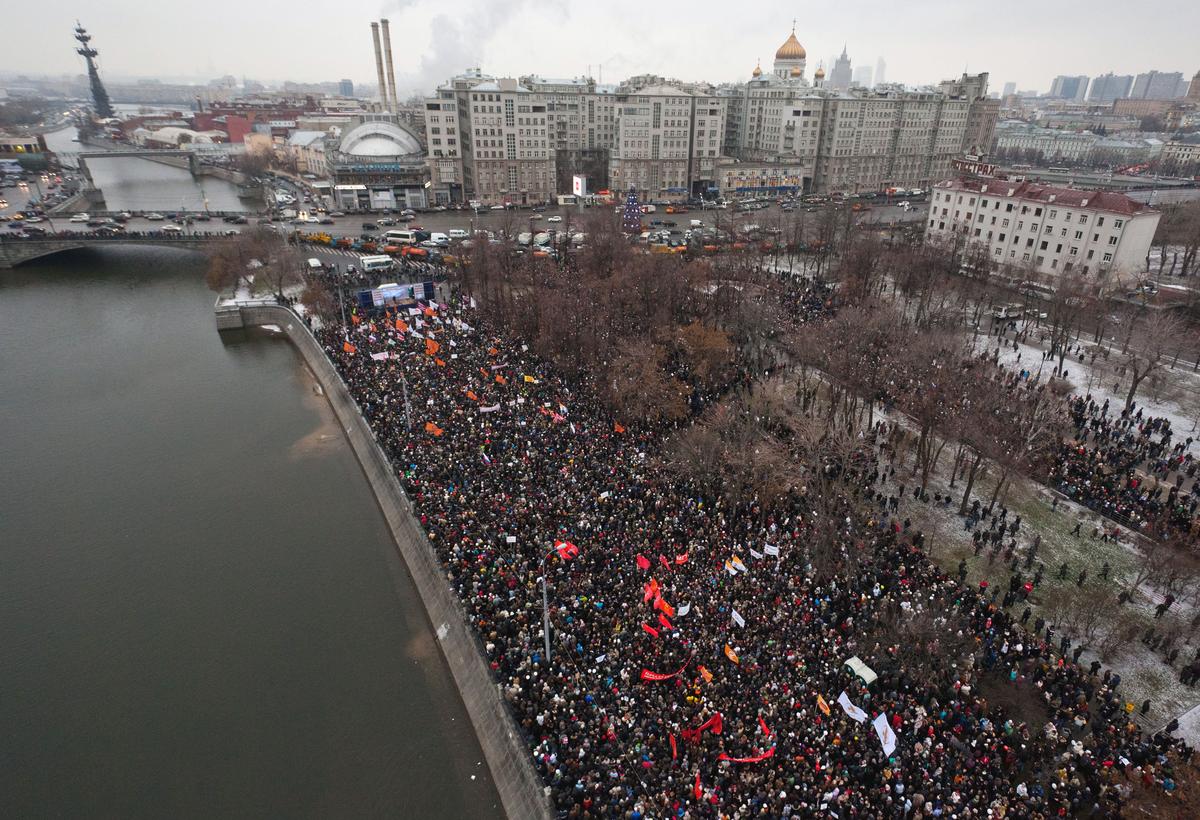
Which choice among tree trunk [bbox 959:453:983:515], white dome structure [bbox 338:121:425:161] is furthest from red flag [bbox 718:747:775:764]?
white dome structure [bbox 338:121:425:161]

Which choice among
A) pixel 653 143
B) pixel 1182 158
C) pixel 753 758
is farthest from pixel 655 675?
pixel 1182 158

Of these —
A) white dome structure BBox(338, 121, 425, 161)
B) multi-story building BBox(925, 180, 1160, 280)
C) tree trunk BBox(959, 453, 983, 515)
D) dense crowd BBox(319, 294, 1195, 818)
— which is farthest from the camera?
white dome structure BBox(338, 121, 425, 161)

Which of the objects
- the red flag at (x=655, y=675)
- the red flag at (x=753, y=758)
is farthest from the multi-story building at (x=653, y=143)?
the red flag at (x=753, y=758)

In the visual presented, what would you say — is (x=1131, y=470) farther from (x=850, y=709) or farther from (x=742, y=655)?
(x=742, y=655)

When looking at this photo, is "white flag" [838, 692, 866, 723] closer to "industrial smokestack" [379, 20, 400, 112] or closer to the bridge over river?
the bridge over river

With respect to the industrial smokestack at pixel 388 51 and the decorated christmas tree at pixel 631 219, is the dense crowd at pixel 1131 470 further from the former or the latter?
the industrial smokestack at pixel 388 51
